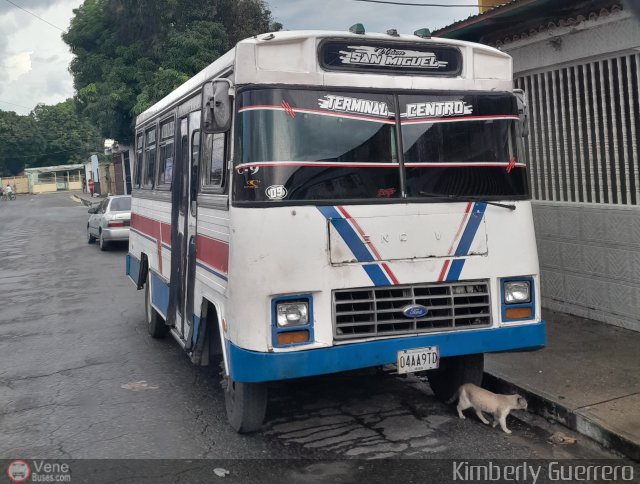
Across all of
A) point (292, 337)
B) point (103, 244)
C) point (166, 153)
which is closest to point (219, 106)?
point (292, 337)

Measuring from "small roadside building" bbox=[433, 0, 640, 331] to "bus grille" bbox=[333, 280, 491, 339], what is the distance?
3.23 m

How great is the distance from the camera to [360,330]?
4.96m

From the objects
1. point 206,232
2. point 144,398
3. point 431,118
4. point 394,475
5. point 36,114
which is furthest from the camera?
point 36,114

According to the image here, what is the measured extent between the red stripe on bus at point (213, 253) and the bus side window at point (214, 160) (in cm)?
44

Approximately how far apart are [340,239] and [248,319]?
84 cm

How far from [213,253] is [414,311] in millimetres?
1629

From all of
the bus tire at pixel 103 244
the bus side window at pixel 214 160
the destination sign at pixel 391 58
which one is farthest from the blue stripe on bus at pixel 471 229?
the bus tire at pixel 103 244

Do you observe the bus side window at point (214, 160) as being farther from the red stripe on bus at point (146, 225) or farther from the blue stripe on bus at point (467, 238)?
the red stripe on bus at point (146, 225)

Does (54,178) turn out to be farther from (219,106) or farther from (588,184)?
(219,106)

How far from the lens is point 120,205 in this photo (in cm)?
1950

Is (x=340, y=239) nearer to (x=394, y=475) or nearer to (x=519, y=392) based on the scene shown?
Answer: (x=394, y=475)

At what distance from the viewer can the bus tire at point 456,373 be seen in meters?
5.89

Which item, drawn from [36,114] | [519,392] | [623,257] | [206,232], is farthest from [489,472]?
[36,114]

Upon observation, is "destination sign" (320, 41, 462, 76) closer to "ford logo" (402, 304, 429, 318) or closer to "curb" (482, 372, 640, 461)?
"ford logo" (402, 304, 429, 318)
